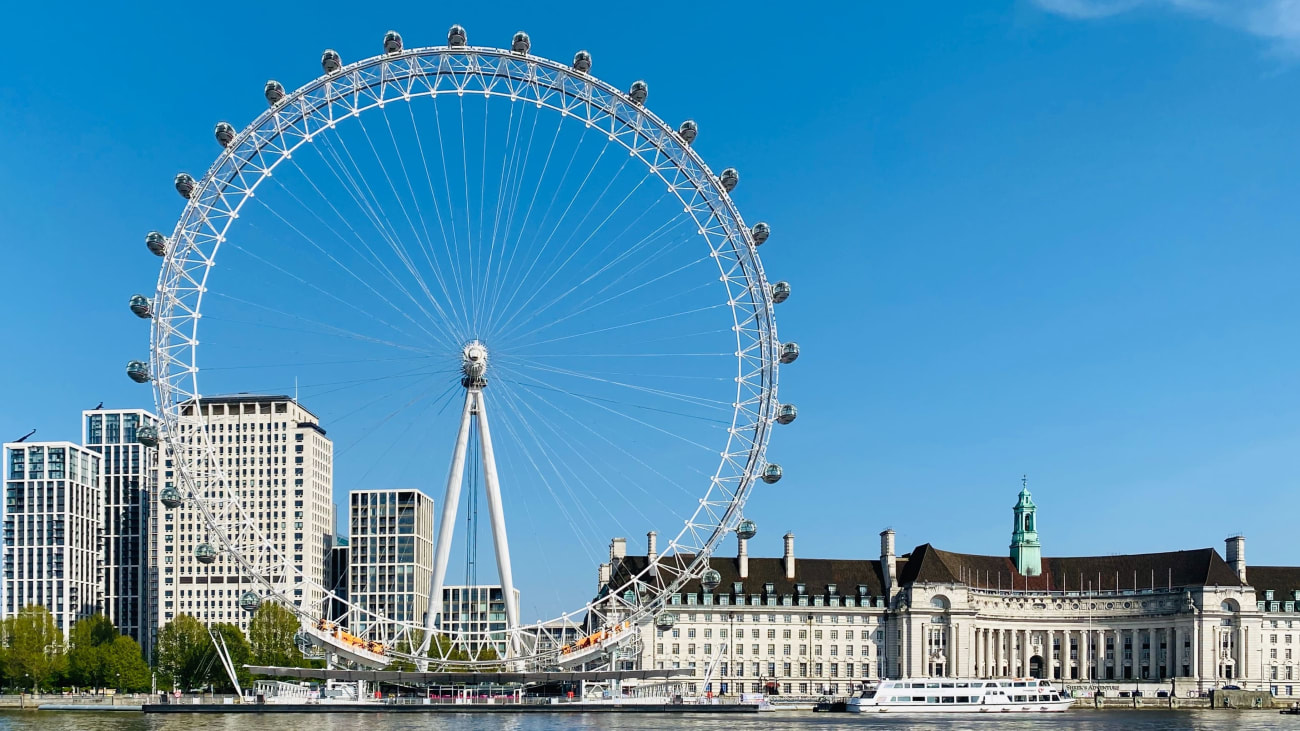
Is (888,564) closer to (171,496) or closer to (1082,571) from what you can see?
(1082,571)

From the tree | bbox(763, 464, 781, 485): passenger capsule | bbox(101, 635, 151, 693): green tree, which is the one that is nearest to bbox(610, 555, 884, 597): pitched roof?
the tree

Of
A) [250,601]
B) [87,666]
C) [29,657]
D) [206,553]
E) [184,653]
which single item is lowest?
[87,666]

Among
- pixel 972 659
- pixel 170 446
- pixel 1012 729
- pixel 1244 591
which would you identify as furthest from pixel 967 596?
pixel 170 446

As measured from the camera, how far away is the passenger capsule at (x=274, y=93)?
91.8 meters

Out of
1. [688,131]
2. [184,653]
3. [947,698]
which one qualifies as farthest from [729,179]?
[184,653]

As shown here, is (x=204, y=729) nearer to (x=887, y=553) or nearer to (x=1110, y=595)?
(x=887, y=553)

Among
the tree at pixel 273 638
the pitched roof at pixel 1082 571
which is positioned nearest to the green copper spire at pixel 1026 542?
the pitched roof at pixel 1082 571

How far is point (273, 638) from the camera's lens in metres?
169

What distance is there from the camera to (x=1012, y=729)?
97438 millimetres

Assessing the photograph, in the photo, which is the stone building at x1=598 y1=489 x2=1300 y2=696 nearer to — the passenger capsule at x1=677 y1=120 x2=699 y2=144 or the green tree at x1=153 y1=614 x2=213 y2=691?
the green tree at x1=153 y1=614 x2=213 y2=691

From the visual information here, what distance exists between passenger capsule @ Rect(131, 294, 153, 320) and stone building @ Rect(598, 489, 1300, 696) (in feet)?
249

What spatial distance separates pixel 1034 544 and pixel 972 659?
1723 centimetres

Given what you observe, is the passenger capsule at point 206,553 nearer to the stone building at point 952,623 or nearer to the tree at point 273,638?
the tree at point 273,638

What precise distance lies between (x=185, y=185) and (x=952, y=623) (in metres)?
101
